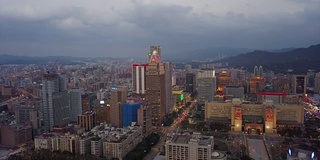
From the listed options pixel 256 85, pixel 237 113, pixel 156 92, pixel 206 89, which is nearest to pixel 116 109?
pixel 156 92

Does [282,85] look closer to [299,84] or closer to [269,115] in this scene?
[299,84]

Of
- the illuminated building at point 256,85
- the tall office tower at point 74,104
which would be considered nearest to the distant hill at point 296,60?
the illuminated building at point 256,85

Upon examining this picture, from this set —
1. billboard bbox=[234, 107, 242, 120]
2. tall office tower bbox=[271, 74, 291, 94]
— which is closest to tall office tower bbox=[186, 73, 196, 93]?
tall office tower bbox=[271, 74, 291, 94]

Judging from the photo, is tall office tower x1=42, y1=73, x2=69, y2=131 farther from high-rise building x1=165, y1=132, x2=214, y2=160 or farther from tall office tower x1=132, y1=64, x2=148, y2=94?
tall office tower x1=132, y1=64, x2=148, y2=94

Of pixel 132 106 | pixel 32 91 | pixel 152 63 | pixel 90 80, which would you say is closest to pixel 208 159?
pixel 132 106

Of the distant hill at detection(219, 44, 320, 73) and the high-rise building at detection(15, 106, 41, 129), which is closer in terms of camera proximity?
the high-rise building at detection(15, 106, 41, 129)

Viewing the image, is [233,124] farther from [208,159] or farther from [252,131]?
[208,159]
